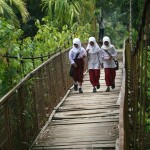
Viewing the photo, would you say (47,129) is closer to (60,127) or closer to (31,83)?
(60,127)

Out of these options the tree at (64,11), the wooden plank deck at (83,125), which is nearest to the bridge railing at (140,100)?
the wooden plank deck at (83,125)

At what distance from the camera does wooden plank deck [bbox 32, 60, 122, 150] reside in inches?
217

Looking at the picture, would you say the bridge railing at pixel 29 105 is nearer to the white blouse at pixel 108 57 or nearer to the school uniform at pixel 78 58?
the school uniform at pixel 78 58

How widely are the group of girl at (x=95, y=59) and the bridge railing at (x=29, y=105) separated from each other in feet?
1.48

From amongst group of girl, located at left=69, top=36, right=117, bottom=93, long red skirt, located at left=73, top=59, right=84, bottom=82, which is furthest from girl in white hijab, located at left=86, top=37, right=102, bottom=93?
long red skirt, located at left=73, top=59, right=84, bottom=82

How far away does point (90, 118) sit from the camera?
680cm

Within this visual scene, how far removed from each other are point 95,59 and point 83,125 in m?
2.99

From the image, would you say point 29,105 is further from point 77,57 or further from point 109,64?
point 109,64

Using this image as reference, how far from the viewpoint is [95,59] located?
361 inches

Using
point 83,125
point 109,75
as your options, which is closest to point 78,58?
point 109,75

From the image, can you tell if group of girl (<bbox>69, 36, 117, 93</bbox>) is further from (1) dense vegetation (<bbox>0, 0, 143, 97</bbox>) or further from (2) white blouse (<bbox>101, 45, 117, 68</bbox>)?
(1) dense vegetation (<bbox>0, 0, 143, 97</bbox>)

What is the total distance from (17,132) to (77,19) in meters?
11.8

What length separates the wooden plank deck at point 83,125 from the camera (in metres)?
5.51

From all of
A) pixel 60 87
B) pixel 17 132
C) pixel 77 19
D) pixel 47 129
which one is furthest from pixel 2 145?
pixel 77 19
